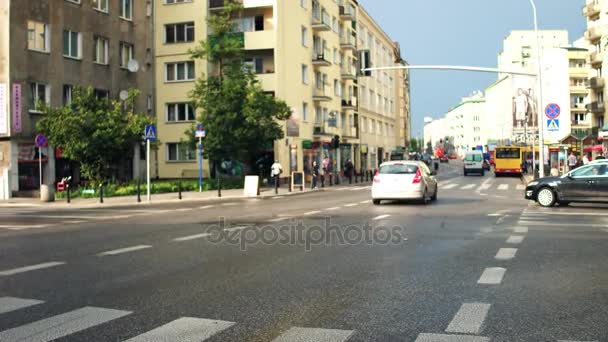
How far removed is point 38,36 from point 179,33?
52.0 ft

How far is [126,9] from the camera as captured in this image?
130 feet

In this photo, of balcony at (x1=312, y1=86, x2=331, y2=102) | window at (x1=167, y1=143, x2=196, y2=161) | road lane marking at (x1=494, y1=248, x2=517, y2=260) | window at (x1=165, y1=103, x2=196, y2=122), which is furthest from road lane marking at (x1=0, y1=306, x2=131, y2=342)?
balcony at (x1=312, y1=86, x2=331, y2=102)

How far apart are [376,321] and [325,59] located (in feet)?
162

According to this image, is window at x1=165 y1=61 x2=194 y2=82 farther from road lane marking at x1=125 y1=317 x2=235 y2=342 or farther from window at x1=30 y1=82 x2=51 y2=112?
road lane marking at x1=125 y1=317 x2=235 y2=342

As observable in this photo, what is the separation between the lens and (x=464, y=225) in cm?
1335

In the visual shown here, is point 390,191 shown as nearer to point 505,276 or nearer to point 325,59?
point 505,276

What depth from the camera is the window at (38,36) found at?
3123 centimetres

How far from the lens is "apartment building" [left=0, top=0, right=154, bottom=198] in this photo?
98.0 ft

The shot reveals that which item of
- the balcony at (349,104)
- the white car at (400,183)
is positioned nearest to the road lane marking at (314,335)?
the white car at (400,183)

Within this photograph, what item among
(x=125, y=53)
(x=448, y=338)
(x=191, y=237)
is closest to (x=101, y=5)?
(x=125, y=53)

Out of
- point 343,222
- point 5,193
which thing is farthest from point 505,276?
point 5,193

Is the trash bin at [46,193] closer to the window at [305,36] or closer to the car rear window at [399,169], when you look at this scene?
the car rear window at [399,169]

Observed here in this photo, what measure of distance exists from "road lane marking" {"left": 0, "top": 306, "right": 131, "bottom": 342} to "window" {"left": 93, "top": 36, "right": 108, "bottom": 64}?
108ft

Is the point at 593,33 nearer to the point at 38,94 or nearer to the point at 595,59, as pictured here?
the point at 595,59
